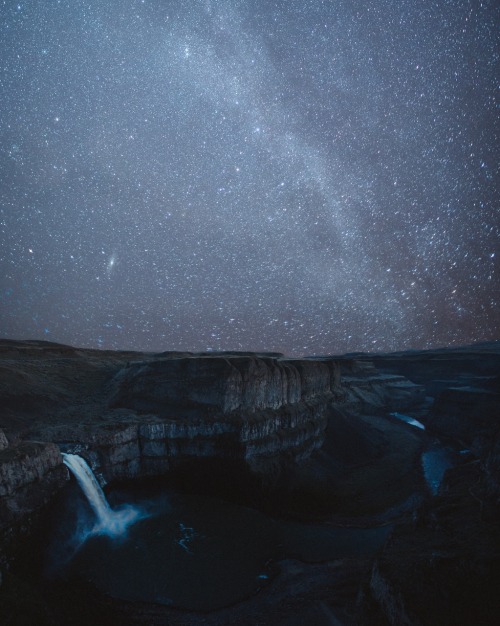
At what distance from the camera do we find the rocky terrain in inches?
412

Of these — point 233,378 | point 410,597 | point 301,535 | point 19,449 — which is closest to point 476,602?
point 410,597

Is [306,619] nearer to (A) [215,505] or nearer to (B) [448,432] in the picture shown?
(A) [215,505]

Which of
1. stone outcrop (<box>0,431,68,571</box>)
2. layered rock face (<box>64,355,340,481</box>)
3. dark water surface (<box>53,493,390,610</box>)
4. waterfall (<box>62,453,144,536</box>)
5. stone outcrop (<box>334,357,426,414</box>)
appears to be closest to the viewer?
stone outcrop (<box>0,431,68,571</box>)

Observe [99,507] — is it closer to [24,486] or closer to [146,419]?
[24,486]

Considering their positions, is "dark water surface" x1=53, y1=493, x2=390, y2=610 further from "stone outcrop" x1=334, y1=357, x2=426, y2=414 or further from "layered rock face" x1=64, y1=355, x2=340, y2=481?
"stone outcrop" x1=334, y1=357, x2=426, y2=414

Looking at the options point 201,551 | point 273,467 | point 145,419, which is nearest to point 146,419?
point 145,419

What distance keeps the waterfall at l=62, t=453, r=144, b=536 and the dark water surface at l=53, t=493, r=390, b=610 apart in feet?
2.02

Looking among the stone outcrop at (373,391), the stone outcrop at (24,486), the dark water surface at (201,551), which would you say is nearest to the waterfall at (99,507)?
the dark water surface at (201,551)

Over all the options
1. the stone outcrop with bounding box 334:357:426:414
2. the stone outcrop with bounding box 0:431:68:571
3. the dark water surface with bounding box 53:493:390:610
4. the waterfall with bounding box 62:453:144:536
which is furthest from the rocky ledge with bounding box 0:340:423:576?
the stone outcrop with bounding box 334:357:426:414

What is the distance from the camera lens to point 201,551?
1653 centimetres

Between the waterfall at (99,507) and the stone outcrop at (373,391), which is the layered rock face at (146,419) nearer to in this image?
the waterfall at (99,507)

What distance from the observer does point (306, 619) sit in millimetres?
11734

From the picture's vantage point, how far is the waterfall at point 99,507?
57.3 ft

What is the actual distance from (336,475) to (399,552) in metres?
18.7
